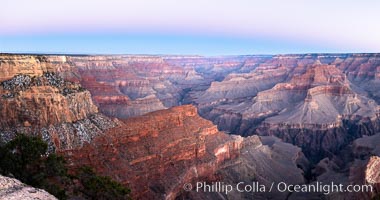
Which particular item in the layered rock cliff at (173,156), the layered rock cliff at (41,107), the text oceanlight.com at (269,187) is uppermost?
the layered rock cliff at (41,107)

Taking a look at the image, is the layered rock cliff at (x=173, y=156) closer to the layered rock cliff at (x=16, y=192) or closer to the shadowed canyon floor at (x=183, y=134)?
the shadowed canyon floor at (x=183, y=134)

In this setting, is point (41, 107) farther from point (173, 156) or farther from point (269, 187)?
point (269, 187)

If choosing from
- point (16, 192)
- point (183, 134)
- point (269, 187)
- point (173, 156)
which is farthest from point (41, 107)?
point (269, 187)

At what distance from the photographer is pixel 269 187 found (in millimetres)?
58375

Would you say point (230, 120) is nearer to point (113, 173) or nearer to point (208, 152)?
point (208, 152)

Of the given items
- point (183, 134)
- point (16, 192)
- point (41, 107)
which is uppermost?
point (16, 192)

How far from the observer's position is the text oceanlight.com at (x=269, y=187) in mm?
47934

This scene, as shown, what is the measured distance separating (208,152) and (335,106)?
70.2 m

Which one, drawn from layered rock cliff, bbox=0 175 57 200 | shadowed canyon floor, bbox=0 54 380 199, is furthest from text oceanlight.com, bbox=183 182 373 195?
layered rock cliff, bbox=0 175 57 200

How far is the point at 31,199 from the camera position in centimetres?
1616

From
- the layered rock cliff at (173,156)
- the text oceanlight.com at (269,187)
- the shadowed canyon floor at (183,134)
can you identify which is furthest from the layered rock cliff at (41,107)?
the text oceanlight.com at (269,187)

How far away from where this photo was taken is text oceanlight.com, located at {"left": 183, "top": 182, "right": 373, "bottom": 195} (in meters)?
47.9

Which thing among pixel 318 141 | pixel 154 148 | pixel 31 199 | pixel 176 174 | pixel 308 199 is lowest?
pixel 318 141

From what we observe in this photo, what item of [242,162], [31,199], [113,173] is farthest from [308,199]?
[31,199]
